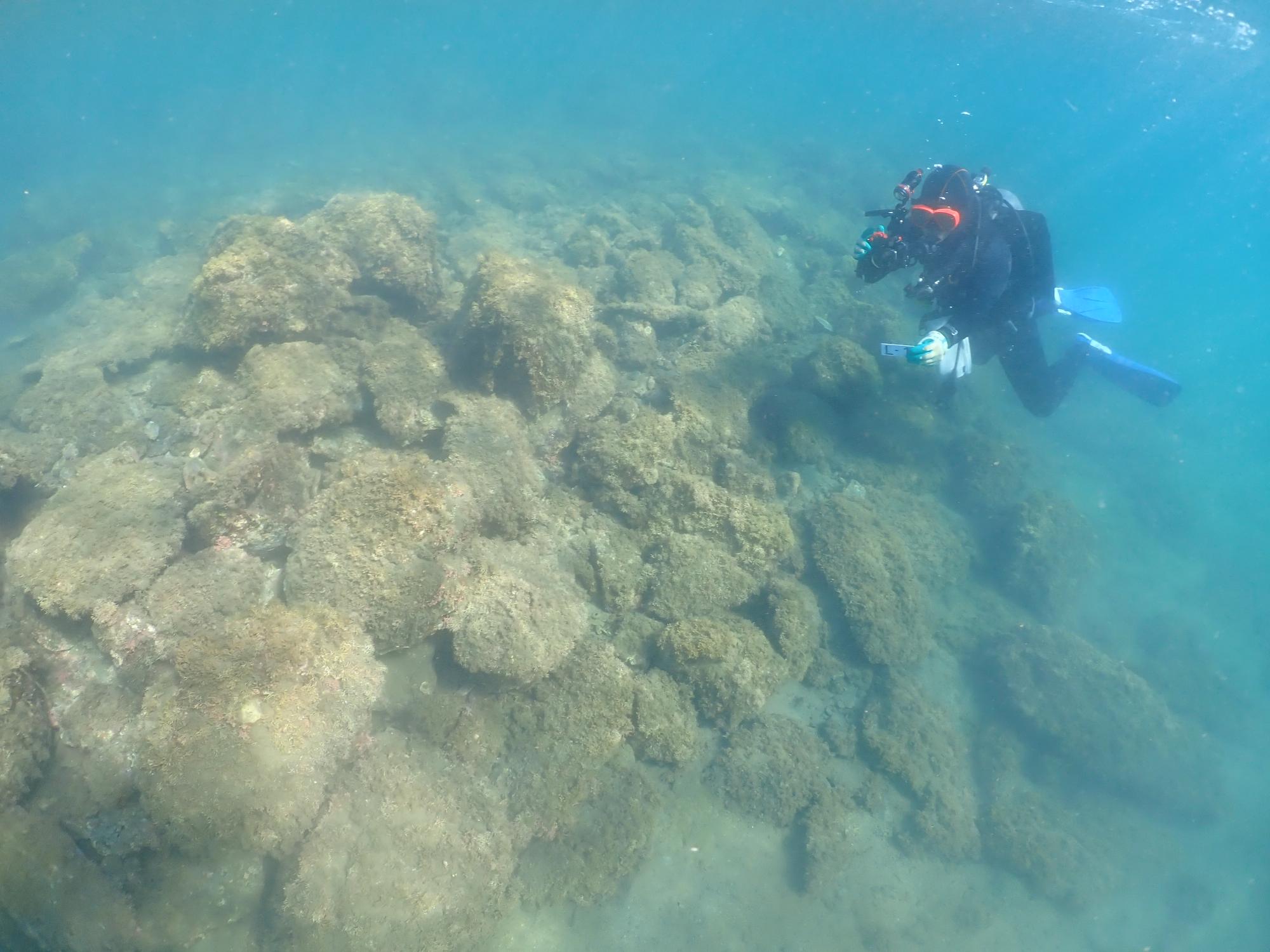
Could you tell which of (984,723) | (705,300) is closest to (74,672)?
(705,300)

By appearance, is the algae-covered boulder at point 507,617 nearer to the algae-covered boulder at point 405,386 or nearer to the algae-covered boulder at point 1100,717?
the algae-covered boulder at point 405,386

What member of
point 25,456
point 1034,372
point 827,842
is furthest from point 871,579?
point 25,456

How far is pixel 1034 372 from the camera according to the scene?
32.8ft

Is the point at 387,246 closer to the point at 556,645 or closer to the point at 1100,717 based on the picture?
the point at 556,645

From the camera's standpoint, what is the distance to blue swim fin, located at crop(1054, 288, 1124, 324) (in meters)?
10.9

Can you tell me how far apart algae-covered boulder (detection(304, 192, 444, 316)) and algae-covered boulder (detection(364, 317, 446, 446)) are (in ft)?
4.62

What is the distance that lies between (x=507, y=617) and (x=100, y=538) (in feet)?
10.3

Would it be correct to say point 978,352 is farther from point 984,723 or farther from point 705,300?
point 984,723

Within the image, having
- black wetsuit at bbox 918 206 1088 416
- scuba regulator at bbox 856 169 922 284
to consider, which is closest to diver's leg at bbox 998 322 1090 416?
black wetsuit at bbox 918 206 1088 416

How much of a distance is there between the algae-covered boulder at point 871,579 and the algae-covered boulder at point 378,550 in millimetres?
5003

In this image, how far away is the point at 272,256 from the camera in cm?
660

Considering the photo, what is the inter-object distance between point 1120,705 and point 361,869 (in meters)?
11.0

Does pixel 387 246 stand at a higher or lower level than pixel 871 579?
higher

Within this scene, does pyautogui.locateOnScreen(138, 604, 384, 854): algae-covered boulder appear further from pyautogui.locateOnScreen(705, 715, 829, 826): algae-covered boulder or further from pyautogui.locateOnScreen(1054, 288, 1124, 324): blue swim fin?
pyautogui.locateOnScreen(1054, 288, 1124, 324): blue swim fin
